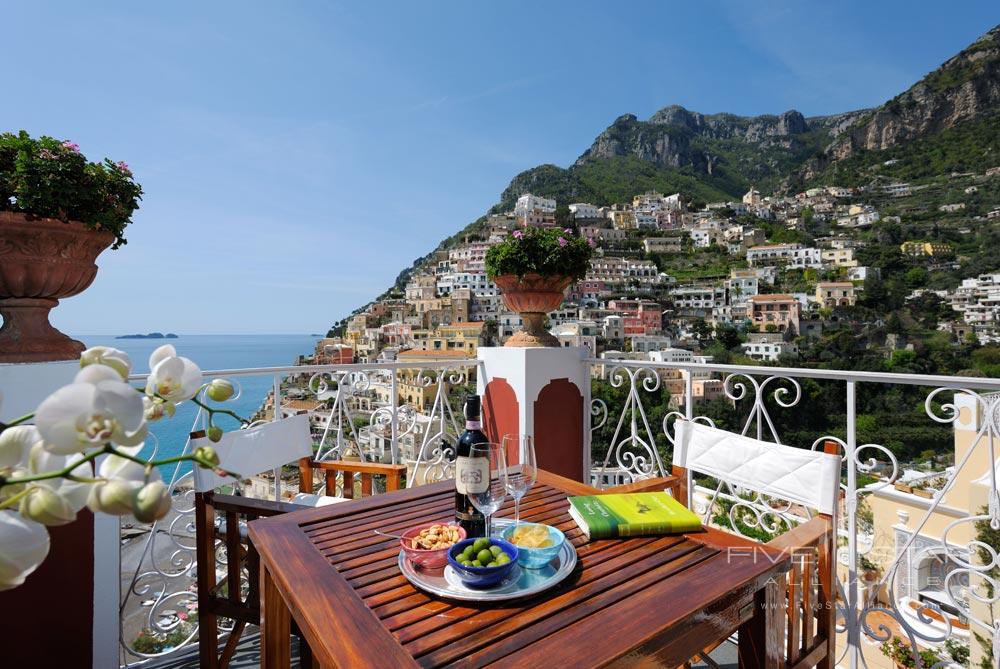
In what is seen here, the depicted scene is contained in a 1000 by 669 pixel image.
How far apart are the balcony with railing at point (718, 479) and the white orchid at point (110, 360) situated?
1.42 meters

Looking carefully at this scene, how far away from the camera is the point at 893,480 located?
1633mm

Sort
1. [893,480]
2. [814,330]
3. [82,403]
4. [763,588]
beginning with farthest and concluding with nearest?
[814,330]
[893,480]
[763,588]
[82,403]

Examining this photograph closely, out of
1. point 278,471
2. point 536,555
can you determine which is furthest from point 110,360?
point 278,471

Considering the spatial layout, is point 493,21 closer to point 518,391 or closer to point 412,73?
point 412,73

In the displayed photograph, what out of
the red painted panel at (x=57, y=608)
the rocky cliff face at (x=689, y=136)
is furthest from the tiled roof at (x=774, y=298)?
the red painted panel at (x=57, y=608)

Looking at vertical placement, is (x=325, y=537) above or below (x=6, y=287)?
below

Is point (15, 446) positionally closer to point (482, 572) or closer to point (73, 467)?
point (73, 467)

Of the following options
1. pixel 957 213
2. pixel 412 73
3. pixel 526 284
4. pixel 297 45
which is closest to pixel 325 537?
pixel 526 284

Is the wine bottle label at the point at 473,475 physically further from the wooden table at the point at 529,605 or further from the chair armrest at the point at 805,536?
the chair armrest at the point at 805,536

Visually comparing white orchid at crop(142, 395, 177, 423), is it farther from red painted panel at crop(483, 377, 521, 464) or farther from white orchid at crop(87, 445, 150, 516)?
red painted panel at crop(483, 377, 521, 464)

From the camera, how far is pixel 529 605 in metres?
0.82

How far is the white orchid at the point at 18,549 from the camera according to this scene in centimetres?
35

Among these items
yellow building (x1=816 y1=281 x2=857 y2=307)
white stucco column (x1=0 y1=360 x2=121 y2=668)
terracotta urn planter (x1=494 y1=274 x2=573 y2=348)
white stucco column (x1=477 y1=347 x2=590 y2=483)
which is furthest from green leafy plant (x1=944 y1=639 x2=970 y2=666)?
yellow building (x1=816 y1=281 x2=857 y2=307)

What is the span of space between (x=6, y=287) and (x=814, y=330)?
117ft
